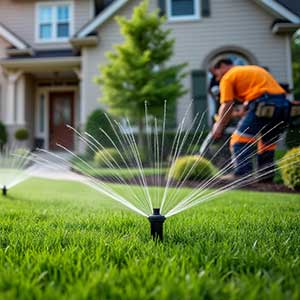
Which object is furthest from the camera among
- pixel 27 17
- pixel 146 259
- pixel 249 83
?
pixel 27 17

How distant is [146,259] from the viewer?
160 cm

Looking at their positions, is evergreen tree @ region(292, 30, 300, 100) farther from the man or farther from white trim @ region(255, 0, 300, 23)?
the man

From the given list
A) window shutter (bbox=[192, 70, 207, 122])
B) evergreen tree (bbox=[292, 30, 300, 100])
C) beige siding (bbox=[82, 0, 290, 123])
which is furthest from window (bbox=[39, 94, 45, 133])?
evergreen tree (bbox=[292, 30, 300, 100])

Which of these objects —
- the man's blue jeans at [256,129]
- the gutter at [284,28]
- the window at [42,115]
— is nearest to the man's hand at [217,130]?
the man's blue jeans at [256,129]

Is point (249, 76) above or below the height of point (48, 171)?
above

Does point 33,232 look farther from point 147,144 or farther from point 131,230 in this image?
point 147,144

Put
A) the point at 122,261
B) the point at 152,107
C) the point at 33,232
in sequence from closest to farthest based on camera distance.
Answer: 1. the point at 122,261
2. the point at 33,232
3. the point at 152,107

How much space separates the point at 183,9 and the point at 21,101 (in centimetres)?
782

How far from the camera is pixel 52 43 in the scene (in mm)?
14945

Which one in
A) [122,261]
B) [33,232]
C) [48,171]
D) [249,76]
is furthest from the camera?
[48,171]

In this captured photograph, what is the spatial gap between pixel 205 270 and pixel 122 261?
0.43m

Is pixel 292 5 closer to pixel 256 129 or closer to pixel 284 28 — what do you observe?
pixel 284 28

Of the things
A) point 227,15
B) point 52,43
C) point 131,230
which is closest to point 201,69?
point 227,15

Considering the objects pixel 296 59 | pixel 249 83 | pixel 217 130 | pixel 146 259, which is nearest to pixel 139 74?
pixel 249 83
